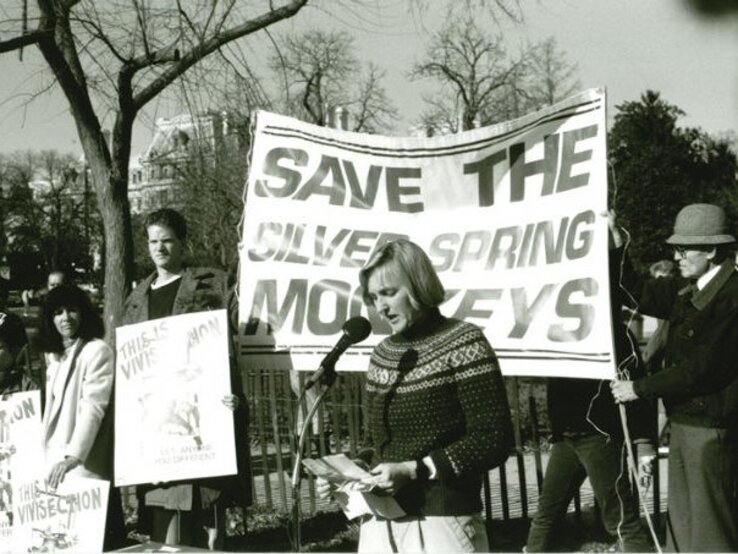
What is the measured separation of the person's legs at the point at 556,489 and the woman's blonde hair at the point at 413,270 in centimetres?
210

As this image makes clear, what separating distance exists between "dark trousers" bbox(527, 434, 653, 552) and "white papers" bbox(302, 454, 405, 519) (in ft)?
6.43

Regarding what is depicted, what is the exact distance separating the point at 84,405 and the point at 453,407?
7.55 ft

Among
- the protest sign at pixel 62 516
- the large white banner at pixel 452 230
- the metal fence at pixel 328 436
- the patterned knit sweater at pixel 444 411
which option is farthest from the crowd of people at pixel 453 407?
the metal fence at pixel 328 436

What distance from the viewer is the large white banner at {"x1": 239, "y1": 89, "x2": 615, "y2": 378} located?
439cm

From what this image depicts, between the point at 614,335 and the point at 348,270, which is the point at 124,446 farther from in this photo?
the point at 614,335

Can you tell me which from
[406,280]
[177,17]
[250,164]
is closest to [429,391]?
[406,280]

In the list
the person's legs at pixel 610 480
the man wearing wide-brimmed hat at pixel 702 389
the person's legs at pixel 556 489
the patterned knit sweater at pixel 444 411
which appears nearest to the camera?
the patterned knit sweater at pixel 444 411

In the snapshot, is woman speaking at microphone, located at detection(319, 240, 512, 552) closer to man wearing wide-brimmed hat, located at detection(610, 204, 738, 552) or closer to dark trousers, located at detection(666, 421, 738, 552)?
man wearing wide-brimmed hat, located at detection(610, 204, 738, 552)

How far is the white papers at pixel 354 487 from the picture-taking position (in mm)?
3174

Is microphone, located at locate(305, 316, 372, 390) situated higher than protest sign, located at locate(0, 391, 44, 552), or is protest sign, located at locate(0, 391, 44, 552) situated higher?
microphone, located at locate(305, 316, 372, 390)

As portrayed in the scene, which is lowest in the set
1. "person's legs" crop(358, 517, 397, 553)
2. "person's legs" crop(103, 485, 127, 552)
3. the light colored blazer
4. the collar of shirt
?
"person's legs" crop(103, 485, 127, 552)

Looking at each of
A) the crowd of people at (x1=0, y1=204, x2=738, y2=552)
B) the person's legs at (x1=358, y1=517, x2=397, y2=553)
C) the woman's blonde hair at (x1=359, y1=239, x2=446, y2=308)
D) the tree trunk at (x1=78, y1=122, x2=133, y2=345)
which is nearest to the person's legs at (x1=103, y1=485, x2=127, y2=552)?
the crowd of people at (x1=0, y1=204, x2=738, y2=552)

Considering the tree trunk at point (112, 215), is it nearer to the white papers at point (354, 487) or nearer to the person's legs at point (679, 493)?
the person's legs at point (679, 493)

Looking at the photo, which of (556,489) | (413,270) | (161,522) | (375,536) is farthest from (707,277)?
(161,522)
